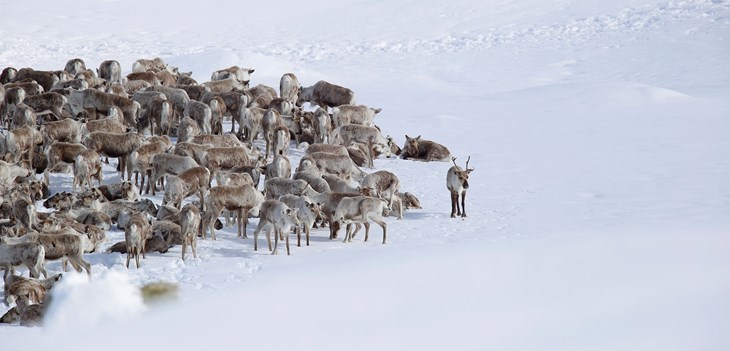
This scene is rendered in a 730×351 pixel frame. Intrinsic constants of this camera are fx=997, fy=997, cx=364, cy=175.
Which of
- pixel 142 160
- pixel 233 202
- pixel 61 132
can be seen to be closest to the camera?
pixel 233 202

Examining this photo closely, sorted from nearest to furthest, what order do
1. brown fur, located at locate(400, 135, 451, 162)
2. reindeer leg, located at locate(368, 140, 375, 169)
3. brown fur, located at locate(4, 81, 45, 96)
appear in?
reindeer leg, located at locate(368, 140, 375, 169)
brown fur, located at locate(400, 135, 451, 162)
brown fur, located at locate(4, 81, 45, 96)

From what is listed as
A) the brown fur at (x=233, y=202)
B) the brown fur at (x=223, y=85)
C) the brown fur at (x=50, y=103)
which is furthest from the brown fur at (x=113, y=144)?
the brown fur at (x=223, y=85)

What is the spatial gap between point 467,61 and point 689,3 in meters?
12.3

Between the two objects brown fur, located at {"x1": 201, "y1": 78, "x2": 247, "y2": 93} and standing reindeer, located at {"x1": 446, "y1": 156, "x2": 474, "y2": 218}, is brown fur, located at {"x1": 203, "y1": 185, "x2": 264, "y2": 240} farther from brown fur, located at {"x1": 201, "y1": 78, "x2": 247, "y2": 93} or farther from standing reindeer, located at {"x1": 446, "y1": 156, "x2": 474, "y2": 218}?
brown fur, located at {"x1": 201, "y1": 78, "x2": 247, "y2": 93}

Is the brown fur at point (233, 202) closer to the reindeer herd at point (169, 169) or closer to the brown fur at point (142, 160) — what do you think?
the reindeer herd at point (169, 169)

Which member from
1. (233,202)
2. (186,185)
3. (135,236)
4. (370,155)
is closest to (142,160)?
(186,185)

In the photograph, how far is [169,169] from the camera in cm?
1513

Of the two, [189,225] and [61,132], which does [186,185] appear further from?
[61,132]

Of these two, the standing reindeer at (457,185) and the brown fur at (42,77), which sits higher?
the brown fur at (42,77)

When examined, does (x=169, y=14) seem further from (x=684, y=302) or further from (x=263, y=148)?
(x=684, y=302)

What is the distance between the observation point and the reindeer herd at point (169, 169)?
1230 cm

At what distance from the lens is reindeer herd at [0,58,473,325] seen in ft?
40.4

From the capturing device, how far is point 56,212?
13.3 m

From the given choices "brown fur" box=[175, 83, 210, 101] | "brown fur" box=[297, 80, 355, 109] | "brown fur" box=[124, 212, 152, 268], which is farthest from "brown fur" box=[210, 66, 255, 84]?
"brown fur" box=[124, 212, 152, 268]
